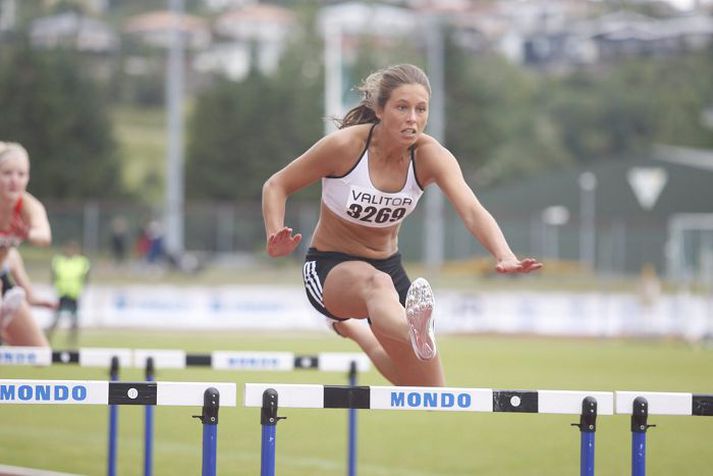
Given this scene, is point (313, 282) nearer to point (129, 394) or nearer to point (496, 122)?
point (129, 394)

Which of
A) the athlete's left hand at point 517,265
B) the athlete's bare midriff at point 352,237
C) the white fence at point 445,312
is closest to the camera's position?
the athlete's left hand at point 517,265

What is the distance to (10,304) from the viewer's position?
9266 mm

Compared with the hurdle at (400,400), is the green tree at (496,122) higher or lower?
higher

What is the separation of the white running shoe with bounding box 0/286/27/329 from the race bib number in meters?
3.23

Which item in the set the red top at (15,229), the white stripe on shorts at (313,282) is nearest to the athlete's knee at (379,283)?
the white stripe on shorts at (313,282)

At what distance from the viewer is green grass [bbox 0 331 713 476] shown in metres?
12.0

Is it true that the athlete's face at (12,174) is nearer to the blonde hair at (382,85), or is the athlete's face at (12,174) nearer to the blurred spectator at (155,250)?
the blonde hair at (382,85)

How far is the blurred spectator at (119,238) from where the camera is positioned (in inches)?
1366

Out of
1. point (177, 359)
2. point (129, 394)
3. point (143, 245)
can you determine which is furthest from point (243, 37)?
point (129, 394)

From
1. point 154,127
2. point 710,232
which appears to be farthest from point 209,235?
point 154,127

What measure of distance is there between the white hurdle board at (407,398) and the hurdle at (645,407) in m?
0.13

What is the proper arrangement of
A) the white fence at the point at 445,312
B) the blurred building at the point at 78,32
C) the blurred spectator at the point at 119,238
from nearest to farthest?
the white fence at the point at 445,312 → the blurred spectator at the point at 119,238 → the blurred building at the point at 78,32

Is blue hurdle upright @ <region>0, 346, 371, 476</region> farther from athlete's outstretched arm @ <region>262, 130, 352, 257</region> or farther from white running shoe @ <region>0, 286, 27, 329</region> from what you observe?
athlete's outstretched arm @ <region>262, 130, 352, 257</region>

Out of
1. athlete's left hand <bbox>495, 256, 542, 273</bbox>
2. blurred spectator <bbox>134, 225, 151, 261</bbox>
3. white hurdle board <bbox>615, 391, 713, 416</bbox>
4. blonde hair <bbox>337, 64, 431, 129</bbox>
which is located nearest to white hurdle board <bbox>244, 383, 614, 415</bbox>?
white hurdle board <bbox>615, 391, 713, 416</bbox>
